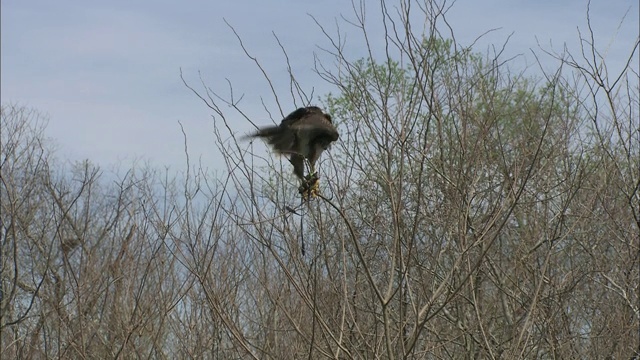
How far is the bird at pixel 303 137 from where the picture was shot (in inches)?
214

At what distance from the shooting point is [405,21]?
4.90 m

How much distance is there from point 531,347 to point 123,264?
3.83 metres

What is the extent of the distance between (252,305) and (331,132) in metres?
5.28

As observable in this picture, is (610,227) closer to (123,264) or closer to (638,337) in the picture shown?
(638,337)

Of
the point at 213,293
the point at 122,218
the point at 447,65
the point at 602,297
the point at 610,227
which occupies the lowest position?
the point at 213,293

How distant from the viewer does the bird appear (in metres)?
5.43

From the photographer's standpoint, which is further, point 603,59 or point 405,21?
point 603,59

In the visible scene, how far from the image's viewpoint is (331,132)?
5.49 metres

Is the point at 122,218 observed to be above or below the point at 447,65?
above

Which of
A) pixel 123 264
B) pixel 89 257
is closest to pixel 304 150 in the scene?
pixel 89 257

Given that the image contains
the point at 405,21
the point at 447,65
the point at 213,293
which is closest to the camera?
the point at 213,293

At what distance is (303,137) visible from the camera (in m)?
5.51

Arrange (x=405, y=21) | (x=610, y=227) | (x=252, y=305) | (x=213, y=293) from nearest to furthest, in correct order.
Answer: (x=213, y=293) < (x=405, y=21) < (x=610, y=227) < (x=252, y=305)

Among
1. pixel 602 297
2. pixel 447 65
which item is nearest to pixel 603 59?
pixel 447 65
